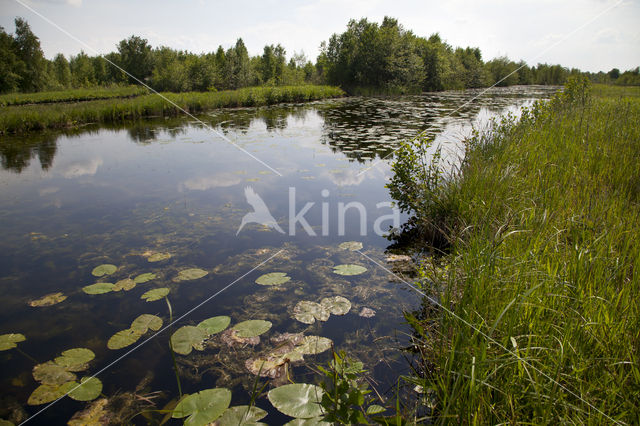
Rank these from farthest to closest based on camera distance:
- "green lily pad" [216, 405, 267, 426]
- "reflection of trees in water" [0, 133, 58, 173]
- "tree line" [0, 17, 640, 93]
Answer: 1. "tree line" [0, 17, 640, 93]
2. "reflection of trees in water" [0, 133, 58, 173]
3. "green lily pad" [216, 405, 267, 426]

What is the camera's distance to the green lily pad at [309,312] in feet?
8.08

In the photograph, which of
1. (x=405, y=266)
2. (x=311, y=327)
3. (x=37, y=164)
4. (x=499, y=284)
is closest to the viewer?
(x=499, y=284)

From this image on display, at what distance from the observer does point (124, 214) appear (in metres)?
4.57

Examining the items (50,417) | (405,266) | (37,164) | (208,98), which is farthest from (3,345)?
(208,98)

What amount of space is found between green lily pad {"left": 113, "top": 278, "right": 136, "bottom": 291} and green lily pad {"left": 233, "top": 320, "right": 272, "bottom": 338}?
118 cm

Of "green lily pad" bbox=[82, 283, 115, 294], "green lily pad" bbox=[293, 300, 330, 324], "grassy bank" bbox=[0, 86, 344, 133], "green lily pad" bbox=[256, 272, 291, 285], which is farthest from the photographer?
"grassy bank" bbox=[0, 86, 344, 133]

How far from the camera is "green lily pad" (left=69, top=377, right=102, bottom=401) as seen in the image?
71.1 inches

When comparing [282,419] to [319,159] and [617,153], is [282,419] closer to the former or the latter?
[617,153]

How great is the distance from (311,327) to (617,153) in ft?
14.1

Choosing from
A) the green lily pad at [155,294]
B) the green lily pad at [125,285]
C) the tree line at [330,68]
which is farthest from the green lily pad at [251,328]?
the tree line at [330,68]

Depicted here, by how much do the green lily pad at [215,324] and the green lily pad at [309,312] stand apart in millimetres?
522

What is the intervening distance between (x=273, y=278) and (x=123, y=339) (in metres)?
1.23

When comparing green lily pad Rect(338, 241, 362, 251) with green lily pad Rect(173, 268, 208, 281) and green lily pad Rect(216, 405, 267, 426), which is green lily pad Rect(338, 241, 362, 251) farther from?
green lily pad Rect(216, 405, 267, 426)

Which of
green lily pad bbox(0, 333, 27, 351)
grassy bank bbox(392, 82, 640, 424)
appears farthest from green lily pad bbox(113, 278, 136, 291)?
grassy bank bbox(392, 82, 640, 424)
